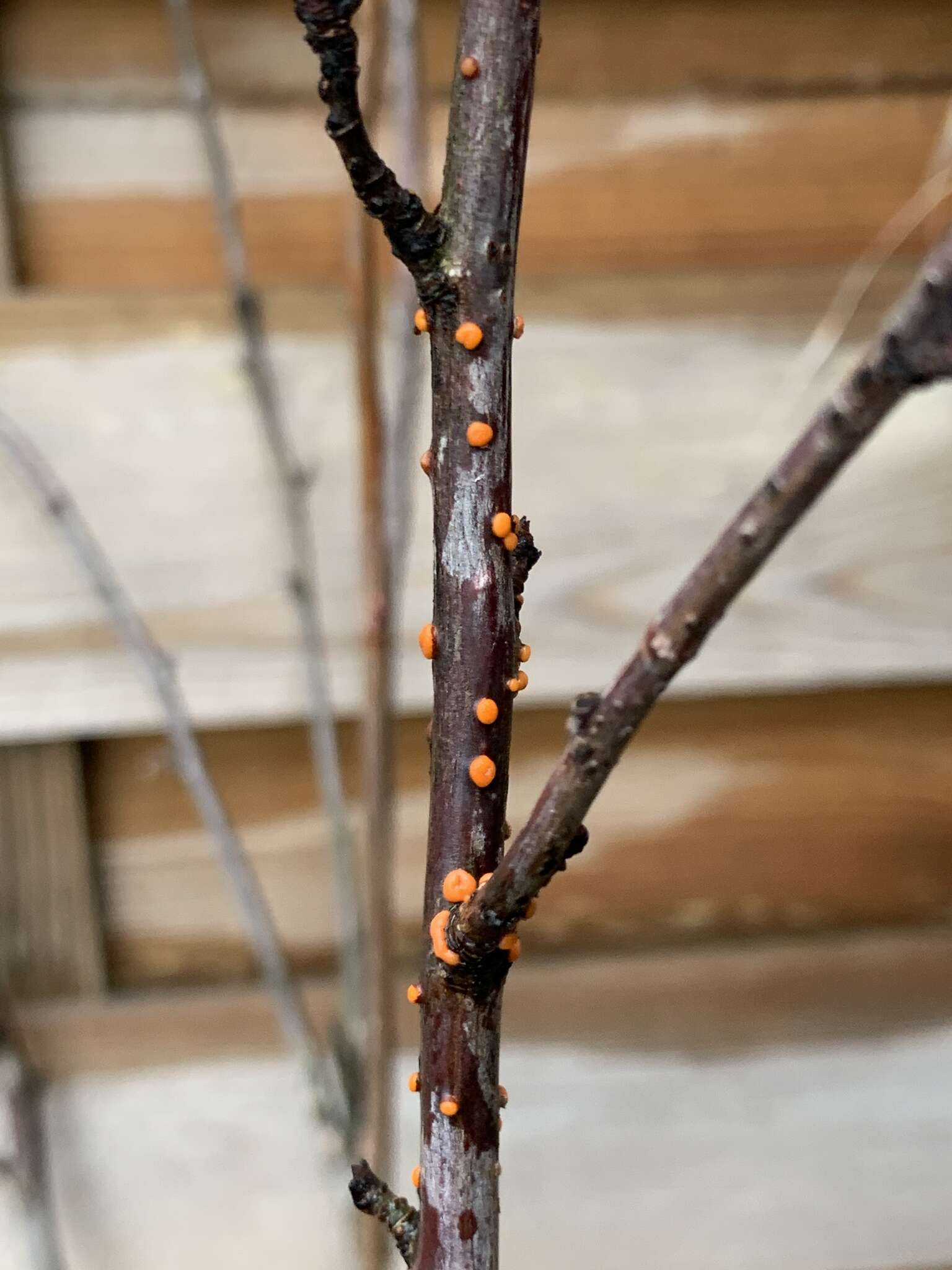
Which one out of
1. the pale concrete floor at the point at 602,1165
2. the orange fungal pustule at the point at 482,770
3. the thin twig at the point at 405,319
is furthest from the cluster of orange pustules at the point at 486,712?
the pale concrete floor at the point at 602,1165

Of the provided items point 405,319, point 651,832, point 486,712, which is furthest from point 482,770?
point 651,832

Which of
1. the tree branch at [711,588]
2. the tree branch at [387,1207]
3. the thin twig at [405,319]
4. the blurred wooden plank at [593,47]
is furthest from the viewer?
the blurred wooden plank at [593,47]

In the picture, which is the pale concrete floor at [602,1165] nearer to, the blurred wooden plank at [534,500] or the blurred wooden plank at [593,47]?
the blurred wooden plank at [534,500]

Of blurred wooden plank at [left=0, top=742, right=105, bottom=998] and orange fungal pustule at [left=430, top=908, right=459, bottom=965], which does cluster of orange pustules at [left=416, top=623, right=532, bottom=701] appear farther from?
blurred wooden plank at [left=0, top=742, right=105, bottom=998]

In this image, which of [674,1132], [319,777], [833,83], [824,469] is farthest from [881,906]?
[824,469]

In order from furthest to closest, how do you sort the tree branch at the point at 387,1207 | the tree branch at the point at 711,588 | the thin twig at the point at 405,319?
the thin twig at the point at 405,319 → the tree branch at the point at 387,1207 → the tree branch at the point at 711,588

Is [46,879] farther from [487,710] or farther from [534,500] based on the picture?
[487,710]
